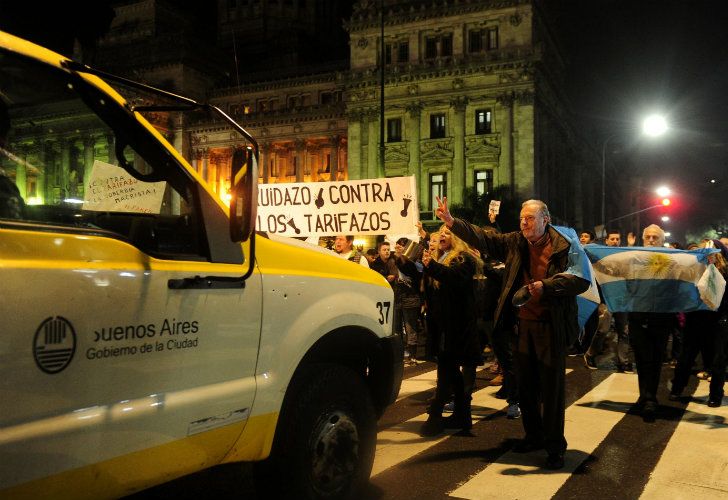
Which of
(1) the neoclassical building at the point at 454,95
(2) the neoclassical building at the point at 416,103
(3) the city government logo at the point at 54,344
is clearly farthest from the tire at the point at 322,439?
(1) the neoclassical building at the point at 454,95

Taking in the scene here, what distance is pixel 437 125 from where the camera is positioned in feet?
173

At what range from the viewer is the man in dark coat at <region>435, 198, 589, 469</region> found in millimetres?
5047

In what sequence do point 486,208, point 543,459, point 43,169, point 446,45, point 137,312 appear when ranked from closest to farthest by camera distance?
point 137,312 < point 43,169 < point 543,459 < point 486,208 < point 446,45

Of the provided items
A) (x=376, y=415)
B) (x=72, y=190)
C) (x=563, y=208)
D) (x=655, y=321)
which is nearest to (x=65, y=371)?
(x=72, y=190)

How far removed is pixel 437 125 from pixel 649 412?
47.8 meters

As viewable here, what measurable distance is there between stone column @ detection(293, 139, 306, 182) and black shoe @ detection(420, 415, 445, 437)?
182ft

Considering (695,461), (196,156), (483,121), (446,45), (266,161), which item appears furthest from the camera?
(196,156)

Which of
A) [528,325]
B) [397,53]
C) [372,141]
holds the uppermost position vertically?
[397,53]

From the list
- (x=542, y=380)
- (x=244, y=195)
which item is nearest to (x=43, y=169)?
(x=244, y=195)

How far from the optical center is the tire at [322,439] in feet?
11.1

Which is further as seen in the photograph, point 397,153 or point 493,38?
point 397,153

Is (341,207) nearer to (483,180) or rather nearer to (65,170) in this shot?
(65,170)

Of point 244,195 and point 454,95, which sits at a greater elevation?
point 454,95

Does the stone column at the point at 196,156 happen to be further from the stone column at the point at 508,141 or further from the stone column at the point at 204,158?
the stone column at the point at 508,141
